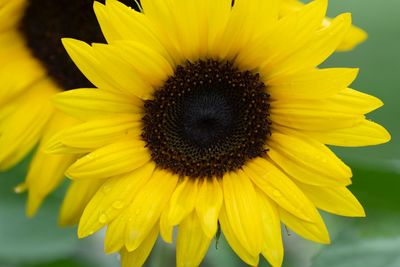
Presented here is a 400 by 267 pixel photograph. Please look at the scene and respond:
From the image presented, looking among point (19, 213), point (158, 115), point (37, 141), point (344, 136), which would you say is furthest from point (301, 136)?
point (19, 213)

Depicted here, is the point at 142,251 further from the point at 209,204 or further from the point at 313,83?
the point at 313,83

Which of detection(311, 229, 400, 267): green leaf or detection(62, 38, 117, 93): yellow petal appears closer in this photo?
detection(62, 38, 117, 93): yellow petal

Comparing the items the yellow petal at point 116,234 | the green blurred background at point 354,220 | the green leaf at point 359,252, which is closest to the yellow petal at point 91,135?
the yellow petal at point 116,234

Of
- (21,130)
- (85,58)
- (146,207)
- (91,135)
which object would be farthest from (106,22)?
(21,130)

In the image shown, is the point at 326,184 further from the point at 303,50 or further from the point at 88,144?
the point at 88,144

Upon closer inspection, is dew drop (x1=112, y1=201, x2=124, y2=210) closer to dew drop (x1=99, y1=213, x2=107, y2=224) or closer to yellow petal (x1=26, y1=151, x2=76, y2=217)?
dew drop (x1=99, y1=213, x2=107, y2=224)

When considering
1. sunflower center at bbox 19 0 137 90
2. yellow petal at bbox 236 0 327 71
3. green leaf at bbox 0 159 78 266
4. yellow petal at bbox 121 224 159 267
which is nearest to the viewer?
yellow petal at bbox 236 0 327 71

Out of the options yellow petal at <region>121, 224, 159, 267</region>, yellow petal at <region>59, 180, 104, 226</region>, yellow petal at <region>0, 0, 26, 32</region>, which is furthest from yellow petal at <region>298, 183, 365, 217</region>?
yellow petal at <region>0, 0, 26, 32</region>

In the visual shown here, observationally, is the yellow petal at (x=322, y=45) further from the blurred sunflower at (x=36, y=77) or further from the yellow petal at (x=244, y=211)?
the blurred sunflower at (x=36, y=77)
